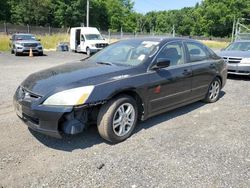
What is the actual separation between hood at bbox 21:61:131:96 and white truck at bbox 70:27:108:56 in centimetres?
1772

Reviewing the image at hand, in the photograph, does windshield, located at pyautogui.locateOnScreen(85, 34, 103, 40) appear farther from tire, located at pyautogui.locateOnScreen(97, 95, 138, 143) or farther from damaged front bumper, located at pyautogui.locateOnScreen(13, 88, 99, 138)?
damaged front bumper, located at pyautogui.locateOnScreen(13, 88, 99, 138)

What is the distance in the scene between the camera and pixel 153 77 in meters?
4.77

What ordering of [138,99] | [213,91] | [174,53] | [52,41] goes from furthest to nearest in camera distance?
[52,41]
[213,91]
[174,53]
[138,99]

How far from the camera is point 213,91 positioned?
6758 mm

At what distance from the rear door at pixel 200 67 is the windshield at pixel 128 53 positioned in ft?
3.38

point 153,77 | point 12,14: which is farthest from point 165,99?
point 12,14

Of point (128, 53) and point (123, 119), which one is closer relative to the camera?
point (123, 119)

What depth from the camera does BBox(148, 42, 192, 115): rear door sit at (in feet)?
15.9

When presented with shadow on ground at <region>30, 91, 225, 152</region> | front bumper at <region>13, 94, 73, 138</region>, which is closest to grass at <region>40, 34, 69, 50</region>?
shadow on ground at <region>30, 91, 225, 152</region>

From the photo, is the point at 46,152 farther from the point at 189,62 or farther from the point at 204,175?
the point at 189,62

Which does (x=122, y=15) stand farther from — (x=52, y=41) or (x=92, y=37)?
(x=92, y=37)

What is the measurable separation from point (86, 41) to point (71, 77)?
19421mm

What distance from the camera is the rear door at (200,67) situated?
584 centimetres

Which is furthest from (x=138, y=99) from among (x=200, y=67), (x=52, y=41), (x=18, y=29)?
(x=18, y=29)
